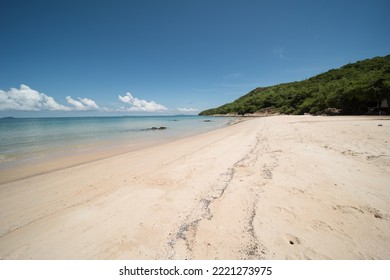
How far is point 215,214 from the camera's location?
3.42 m

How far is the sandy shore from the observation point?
2.60 m

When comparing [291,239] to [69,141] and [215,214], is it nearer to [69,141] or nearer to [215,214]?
[215,214]

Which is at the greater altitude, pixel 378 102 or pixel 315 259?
pixel 378 102

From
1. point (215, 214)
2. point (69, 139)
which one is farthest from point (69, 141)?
point (215, 214)

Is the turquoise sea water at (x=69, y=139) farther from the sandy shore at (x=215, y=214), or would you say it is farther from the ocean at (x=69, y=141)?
the sandy shore at (x=215, y=214)

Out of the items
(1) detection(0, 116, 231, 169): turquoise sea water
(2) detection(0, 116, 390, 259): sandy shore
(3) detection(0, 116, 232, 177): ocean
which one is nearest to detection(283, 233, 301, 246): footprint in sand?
(2) detection(0, 116, 390, 259): sandy shore

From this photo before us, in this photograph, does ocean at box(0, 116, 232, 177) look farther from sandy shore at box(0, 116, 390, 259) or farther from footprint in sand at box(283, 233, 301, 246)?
footprint in sand at box(283, 233, 301, 246)

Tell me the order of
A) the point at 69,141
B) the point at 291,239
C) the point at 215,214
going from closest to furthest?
the point at 291,239, the point at 215,214, the point at 69,141

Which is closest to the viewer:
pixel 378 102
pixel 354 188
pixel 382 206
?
pixel 382 206

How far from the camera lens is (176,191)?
15.1ft

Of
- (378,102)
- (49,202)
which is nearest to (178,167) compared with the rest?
(49,202)

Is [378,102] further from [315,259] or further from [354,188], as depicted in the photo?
[315,259]

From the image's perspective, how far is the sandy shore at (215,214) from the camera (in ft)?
8.53
